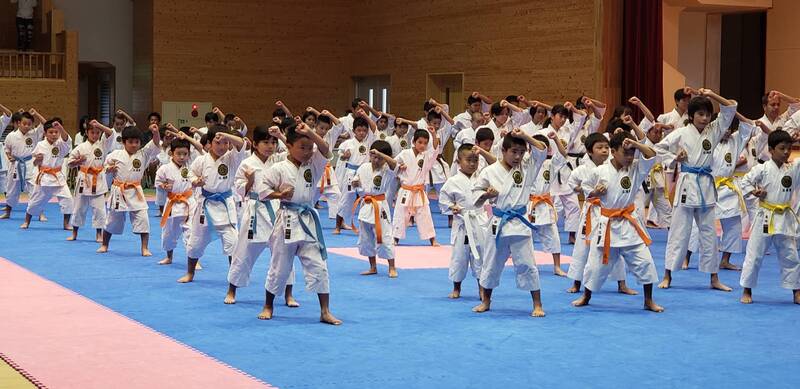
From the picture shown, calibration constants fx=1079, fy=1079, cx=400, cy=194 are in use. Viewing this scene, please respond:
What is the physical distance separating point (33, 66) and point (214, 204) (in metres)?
15.2

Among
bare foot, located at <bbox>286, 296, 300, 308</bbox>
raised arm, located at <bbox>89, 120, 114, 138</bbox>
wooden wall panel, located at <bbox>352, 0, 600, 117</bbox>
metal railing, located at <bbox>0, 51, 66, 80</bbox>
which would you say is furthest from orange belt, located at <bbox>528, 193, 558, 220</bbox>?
metal railing, located at <bbox>0, 51, 66, 80</bbox>

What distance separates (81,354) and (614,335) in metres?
3.42

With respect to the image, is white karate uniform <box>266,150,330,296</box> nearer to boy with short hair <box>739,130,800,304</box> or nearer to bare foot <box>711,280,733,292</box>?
boy with short hair <box>739,130,800,304</box>

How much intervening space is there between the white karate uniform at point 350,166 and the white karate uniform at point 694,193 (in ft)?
17.6

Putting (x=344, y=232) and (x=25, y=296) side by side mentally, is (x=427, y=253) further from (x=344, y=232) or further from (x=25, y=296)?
(x=25, y=296)

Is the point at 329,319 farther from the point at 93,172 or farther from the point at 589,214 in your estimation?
the point at 93,172

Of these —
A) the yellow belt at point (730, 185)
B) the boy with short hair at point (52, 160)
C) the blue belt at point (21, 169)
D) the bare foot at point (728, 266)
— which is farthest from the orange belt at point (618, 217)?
the blue belt at point (21, 169)

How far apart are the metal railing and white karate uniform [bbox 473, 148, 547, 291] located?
1681cm

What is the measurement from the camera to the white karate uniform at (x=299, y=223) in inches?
295

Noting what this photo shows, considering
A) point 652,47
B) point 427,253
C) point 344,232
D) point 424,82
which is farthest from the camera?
point 424,82

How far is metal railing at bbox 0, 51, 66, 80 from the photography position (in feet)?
73.6

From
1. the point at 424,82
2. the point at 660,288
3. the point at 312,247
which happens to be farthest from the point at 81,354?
the point at 424,82

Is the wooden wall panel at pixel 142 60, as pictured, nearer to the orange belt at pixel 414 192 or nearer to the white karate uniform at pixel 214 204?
the orange belt at pixel 414 192

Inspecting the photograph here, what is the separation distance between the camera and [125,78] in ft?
81.7
